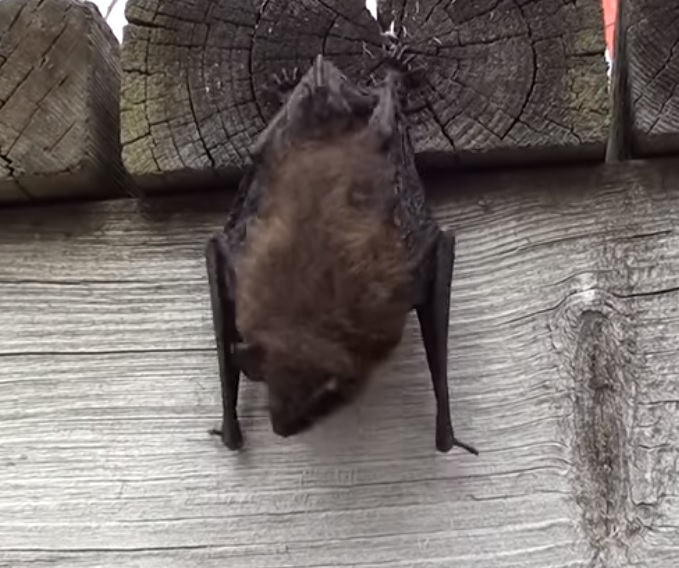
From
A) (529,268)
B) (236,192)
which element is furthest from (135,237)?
(529,268)

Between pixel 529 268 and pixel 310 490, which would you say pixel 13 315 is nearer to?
pixel 310 490

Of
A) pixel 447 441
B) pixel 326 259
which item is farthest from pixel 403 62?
pixel 447 441

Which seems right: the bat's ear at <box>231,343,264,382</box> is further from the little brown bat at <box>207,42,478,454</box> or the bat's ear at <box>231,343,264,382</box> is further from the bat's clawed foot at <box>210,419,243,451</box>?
the bat's clawed foot at <box>210,419,243,451</box>

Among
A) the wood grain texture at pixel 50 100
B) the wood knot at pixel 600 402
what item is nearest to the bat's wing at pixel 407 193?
the wood knot at pixel 600 402

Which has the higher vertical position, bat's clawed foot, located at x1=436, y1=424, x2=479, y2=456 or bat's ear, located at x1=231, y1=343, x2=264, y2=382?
bat's ear, located at x1=231, y1=343, x2=264, y2=382

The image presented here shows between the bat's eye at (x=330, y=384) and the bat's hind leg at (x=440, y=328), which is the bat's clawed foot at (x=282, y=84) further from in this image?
the bat's eye at (x=330, y=384)

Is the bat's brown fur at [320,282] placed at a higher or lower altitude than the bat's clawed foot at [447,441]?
higher

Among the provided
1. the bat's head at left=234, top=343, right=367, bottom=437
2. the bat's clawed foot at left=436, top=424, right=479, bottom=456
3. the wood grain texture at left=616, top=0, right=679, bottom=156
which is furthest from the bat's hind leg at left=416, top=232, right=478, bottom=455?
the wood grain texture at left=616, top=0, right=679, bottom=156
